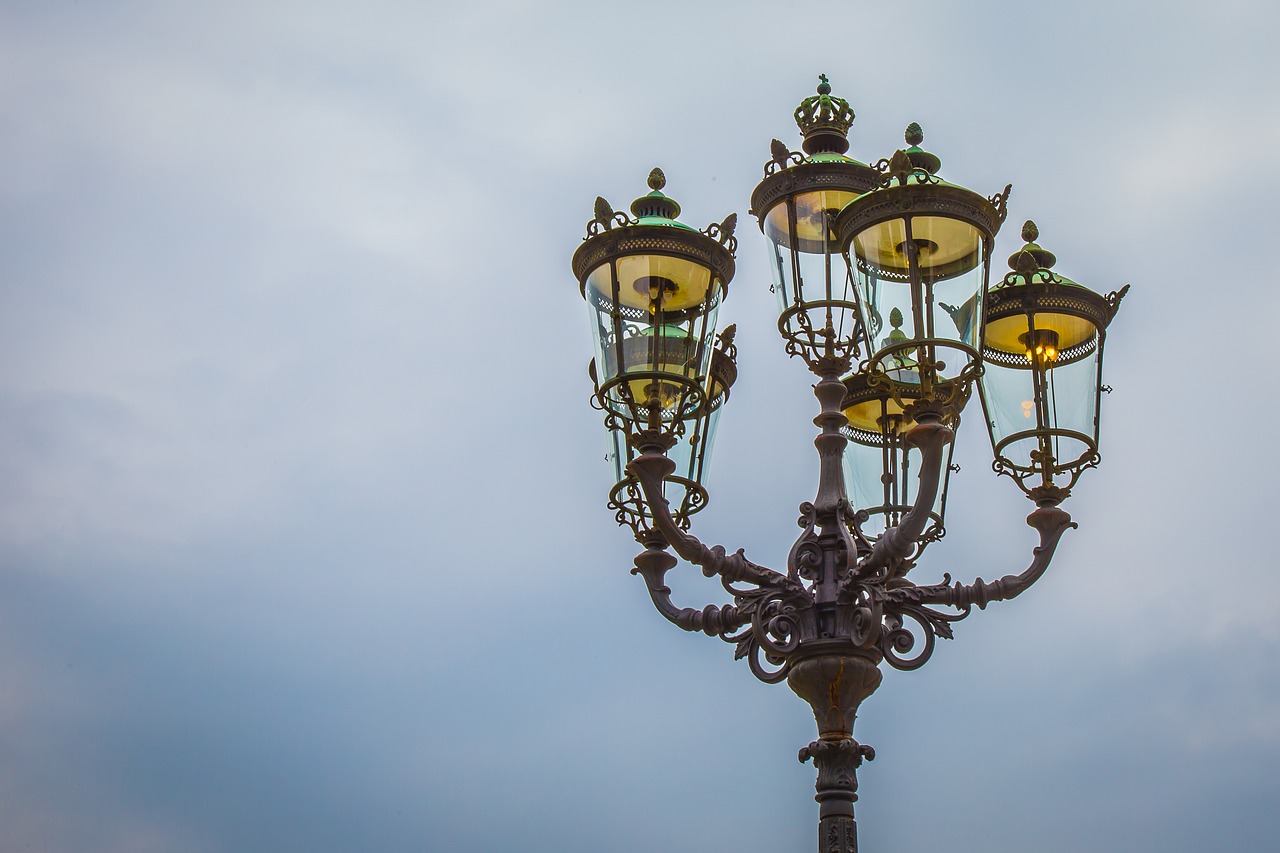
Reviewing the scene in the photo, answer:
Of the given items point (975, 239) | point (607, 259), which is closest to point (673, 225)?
point (607, 259)

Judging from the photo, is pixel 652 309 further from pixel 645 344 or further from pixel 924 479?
pixel 924 479

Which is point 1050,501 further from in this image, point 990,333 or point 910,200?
point 910,200

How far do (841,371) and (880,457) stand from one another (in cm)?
100

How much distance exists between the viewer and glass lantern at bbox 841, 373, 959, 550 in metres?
7.95

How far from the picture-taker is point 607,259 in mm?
6746

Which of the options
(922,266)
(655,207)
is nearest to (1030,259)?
(922,266)

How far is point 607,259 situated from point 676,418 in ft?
2.69

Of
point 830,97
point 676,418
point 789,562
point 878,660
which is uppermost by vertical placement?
point 830,97

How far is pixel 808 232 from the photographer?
736cm

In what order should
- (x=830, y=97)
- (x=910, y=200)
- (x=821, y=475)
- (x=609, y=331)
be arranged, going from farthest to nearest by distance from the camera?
(x=830, y=97) < (x=821, y=475) < (x=609, y=331) < (x=910, y=200)

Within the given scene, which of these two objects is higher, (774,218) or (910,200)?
(774,218)

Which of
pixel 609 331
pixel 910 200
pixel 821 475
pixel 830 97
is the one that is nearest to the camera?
pixel 910 200

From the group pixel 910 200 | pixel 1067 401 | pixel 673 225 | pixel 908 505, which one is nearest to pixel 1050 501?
pixel 1067 401

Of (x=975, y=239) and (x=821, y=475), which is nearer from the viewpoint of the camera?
(x=975, y=239)
